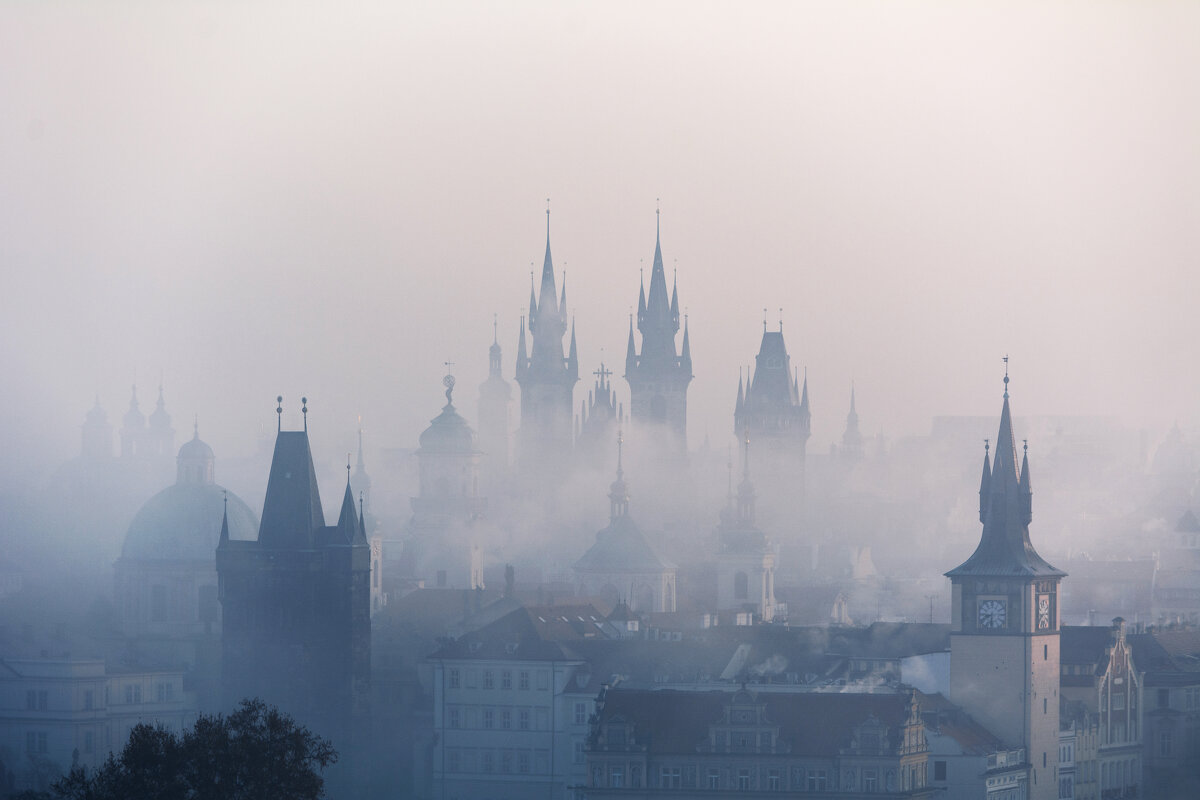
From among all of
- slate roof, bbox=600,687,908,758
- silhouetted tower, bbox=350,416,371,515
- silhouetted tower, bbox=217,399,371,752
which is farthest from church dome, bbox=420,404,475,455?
slate roof, bbox=600,687,908,758

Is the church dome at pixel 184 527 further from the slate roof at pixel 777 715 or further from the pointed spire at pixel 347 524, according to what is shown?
the slate roof at pixel 777 715

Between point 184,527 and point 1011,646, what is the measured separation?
50061mm

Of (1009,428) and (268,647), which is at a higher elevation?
(1009,428)

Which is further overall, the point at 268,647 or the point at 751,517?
the point at 751,517

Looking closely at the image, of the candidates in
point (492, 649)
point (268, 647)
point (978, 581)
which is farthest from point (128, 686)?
point (978, 581)

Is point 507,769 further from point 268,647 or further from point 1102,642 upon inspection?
point 1102,642

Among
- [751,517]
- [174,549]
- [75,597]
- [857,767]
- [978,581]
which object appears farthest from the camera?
[751,517]

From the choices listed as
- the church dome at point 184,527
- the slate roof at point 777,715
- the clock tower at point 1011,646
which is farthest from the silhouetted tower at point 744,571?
the slate roof at point 777,715

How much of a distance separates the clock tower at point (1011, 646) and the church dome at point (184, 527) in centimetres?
4446

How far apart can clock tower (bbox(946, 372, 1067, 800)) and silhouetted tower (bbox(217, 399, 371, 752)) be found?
963 inches

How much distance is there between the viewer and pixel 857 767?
105m

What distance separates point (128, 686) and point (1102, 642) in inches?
1570

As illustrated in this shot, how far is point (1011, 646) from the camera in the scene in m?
114

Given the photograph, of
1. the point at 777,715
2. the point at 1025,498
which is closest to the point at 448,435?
the point at 1025,498
